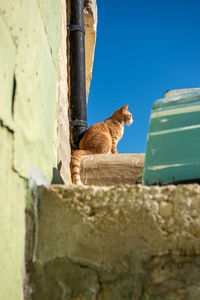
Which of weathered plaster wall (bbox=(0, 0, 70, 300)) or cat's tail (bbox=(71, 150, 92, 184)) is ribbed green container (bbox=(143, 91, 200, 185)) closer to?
weathered plaster wall (bbox=(0, 0, 70, 300))

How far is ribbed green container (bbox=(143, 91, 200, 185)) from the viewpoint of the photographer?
1198 millimetres

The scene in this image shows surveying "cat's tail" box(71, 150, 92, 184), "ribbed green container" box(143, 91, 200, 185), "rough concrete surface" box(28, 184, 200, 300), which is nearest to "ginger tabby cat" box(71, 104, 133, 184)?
"cat's tail" box(71, 150, 92, 184)

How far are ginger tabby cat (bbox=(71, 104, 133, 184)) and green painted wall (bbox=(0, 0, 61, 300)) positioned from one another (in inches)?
53.0

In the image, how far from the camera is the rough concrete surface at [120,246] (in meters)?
1.02

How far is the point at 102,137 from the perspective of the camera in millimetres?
4055

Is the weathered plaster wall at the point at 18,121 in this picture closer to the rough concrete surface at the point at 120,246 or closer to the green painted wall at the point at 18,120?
the green painted wall at the point at 18,120

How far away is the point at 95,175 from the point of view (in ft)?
8.34

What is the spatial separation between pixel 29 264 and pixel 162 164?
2.01 feet

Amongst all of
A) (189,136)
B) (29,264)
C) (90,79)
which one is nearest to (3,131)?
(29,264)

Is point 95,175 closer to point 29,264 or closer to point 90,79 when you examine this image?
point 29,264

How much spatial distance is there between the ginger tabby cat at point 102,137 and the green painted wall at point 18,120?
53.0 inches

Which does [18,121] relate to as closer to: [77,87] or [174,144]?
[174,144]

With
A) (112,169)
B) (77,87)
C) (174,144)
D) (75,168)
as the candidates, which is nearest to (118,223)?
(174,144)

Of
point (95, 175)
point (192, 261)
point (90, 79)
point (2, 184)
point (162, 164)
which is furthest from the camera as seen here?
point (90, 79)
